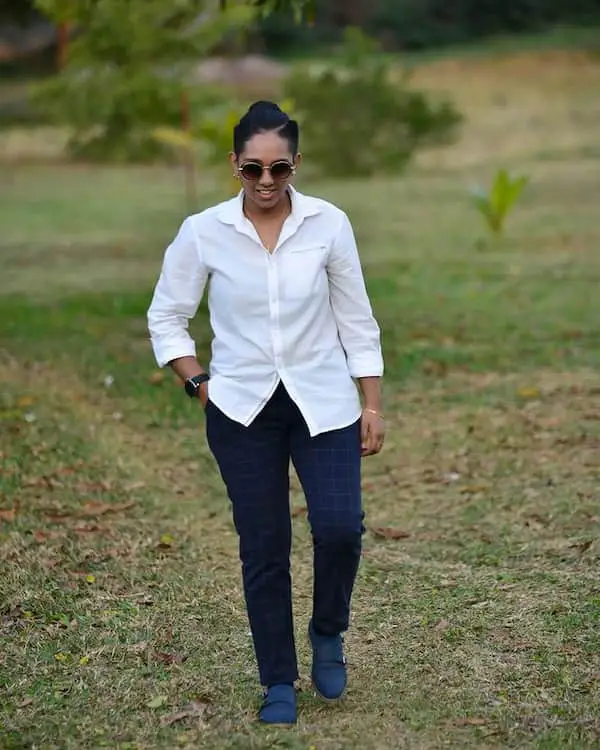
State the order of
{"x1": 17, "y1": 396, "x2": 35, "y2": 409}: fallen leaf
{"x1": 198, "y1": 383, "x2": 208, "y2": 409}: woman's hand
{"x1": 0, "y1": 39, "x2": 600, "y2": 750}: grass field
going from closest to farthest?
{"x1": 198, "y1": 383, "x2": 208, "y2": 409}: woman's hand, {"x1": 0, "y1": 39, "x2": 600, "y2": 750}: grass field, {"x1": 17, "y1": 396, "x2": 35, "y2": 409}: fallen leaf

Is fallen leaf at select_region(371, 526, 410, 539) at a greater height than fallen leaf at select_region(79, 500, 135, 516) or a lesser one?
lesser

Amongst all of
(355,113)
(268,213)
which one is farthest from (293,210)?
(355,113)

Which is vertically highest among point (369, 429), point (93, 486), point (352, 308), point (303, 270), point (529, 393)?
point (303, 270)

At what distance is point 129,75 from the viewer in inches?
872


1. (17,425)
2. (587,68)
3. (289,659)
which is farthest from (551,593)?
(587,68)

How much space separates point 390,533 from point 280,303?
2885mm

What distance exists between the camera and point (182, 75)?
70.5 ft

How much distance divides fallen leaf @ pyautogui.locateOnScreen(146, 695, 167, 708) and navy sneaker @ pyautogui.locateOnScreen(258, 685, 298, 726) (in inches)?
17.2

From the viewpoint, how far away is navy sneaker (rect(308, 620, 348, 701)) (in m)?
4.32

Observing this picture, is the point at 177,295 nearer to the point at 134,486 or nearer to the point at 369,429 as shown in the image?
the point at 369,429

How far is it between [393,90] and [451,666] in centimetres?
1910

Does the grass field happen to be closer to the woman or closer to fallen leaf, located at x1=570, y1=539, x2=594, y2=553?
fallen leaf, located at x1=570, y1=539, x2=594, y2=553

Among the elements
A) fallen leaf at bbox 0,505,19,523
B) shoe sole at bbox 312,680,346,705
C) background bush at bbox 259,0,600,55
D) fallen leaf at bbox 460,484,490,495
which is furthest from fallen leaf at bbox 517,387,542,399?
background bush at bbox 259,0,600,55

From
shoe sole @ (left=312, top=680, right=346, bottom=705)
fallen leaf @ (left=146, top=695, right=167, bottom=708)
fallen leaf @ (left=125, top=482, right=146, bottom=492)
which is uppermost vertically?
shoe sole @ (left=312, top=680, right=346, bottom=705)
